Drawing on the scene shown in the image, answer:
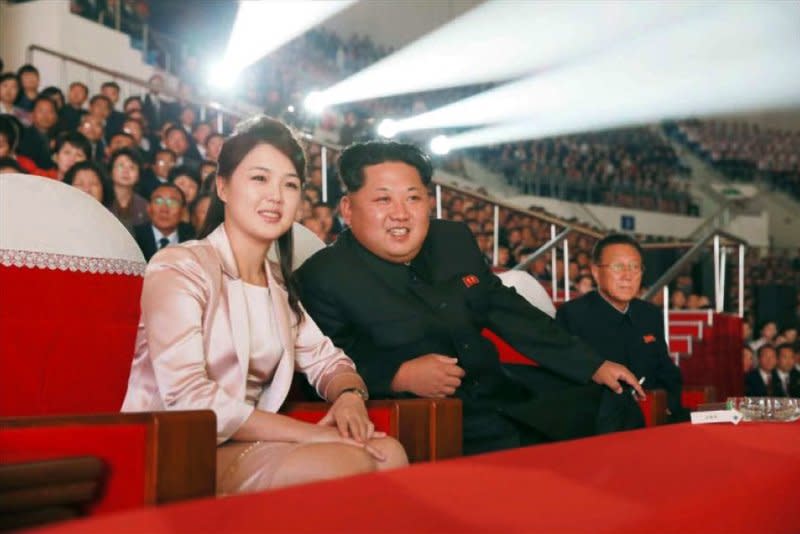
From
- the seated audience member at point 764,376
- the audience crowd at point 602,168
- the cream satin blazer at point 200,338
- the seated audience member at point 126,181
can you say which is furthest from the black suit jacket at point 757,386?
the audience crowd at point 602,168

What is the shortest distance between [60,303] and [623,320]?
1.63 m

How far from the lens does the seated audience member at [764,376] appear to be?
5617 millimetres

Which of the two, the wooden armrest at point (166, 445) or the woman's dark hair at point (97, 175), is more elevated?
the woman's dark hair at point (97, 175)

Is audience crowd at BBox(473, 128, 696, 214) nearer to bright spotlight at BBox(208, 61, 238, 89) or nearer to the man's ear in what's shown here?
bright spotlight at BBox(208, 61, 238, 89)

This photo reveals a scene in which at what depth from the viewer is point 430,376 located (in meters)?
1.63

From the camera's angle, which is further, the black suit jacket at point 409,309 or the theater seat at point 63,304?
the black suit jacket at point 409,309

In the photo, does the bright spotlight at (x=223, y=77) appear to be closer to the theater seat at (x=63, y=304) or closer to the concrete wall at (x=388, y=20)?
the concrete wall at (x=388, y=20)

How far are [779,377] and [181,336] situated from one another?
5378 millimetres

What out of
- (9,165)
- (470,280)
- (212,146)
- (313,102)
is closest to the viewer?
(470,280)

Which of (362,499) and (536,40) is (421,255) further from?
(536,40)

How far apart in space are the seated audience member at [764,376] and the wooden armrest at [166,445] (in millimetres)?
5131

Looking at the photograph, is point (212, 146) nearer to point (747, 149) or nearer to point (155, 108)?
point (155, 108)

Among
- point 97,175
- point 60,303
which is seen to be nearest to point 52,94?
point 97,175

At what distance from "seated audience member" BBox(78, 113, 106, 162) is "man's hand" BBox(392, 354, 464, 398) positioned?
12.0 ft
